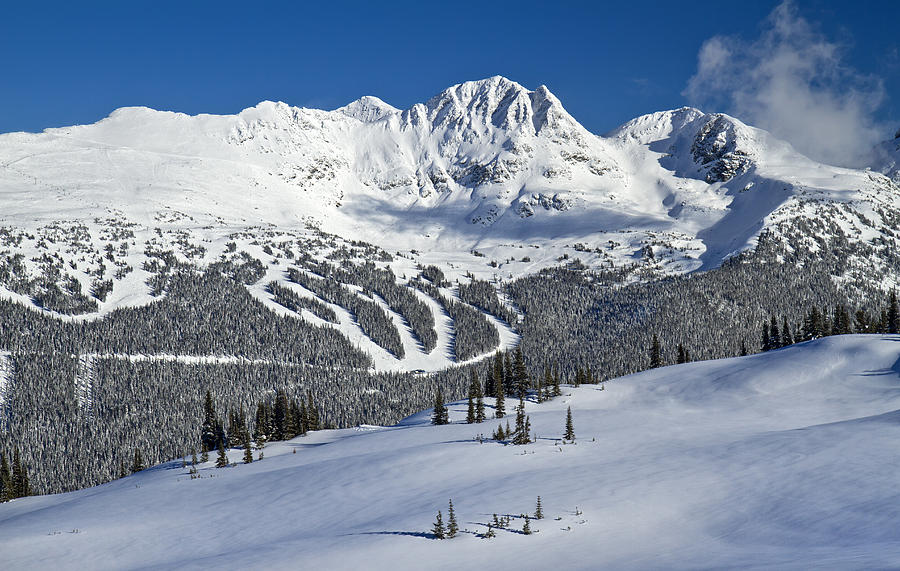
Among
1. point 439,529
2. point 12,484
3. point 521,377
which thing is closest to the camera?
point 439,529

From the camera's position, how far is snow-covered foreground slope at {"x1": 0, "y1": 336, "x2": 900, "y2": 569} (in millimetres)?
37875

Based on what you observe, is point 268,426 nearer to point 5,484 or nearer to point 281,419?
point 281,419

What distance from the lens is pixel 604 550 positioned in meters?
37.3

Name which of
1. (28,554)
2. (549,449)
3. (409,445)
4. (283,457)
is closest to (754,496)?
(549,449)

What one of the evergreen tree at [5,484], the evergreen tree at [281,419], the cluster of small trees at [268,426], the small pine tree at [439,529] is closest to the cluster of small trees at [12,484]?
the evergreen tree at [5,484]

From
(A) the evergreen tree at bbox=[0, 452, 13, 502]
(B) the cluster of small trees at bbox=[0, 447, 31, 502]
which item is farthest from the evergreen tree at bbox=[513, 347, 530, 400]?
(B) the cluster of small trees at bbox=[0, 447, 31, 502]

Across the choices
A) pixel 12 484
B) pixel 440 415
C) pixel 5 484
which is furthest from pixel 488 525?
pixel 12 484

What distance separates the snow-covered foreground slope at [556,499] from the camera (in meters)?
37.9

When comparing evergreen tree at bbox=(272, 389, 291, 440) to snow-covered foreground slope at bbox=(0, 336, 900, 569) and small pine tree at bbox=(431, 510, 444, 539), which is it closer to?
snow-covered foreground slope at bbox=(0, 336, 900, 569)

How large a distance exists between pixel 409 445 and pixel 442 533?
120ft

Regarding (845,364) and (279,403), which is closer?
(845,364)

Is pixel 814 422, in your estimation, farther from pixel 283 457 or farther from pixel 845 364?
pixel 283 457

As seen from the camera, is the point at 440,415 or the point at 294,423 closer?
the point at 440,415

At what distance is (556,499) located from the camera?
4891cm
